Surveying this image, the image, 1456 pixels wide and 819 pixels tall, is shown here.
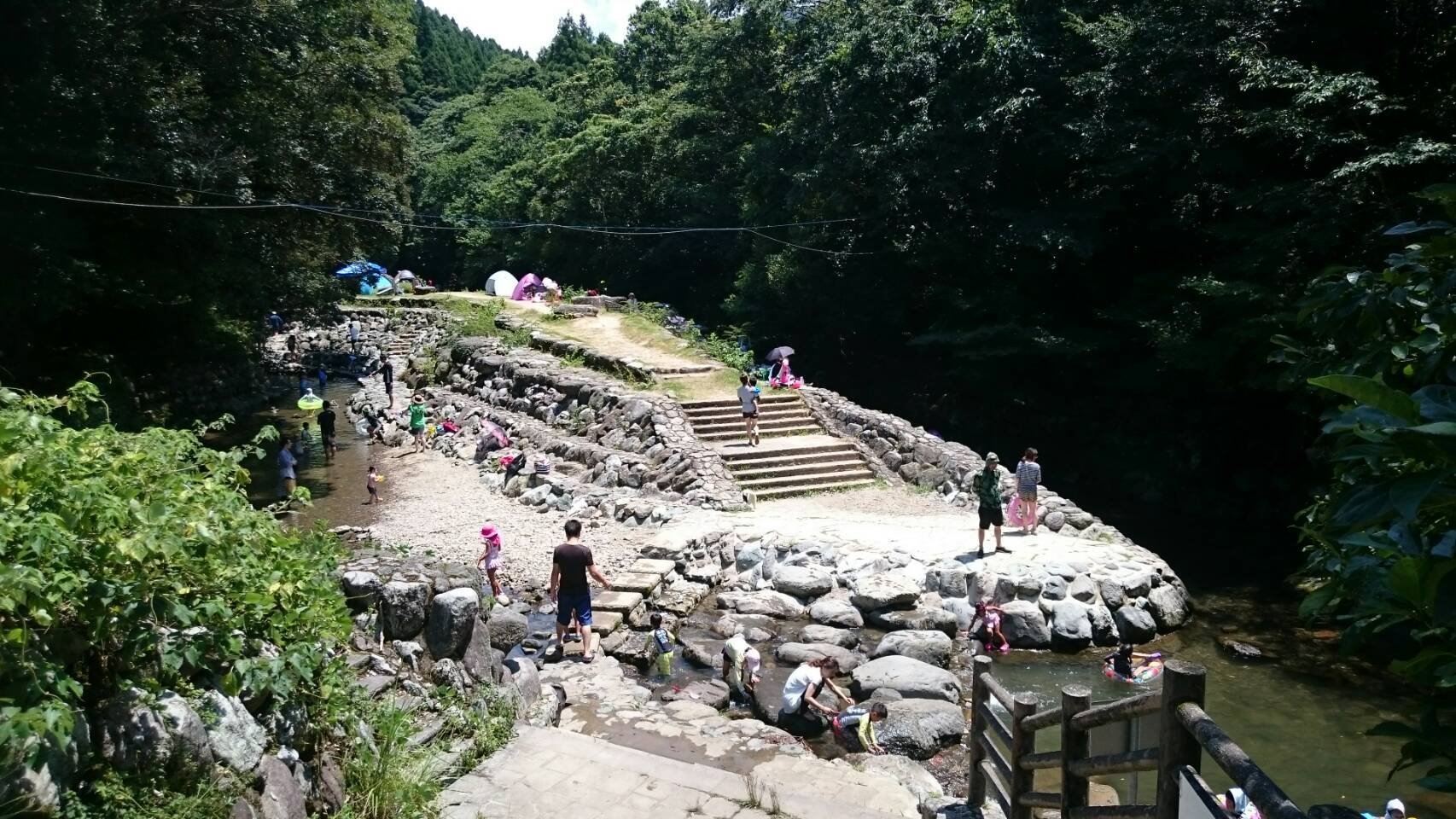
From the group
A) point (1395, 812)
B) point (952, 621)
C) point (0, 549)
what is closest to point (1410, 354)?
point (0, 549)

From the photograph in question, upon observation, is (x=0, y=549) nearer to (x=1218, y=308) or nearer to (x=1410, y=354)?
(x=1410, y=354)

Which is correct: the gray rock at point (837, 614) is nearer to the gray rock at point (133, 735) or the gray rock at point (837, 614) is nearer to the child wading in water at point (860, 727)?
the child wading in water at point (860, 727)

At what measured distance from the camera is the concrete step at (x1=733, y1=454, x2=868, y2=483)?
682 inches

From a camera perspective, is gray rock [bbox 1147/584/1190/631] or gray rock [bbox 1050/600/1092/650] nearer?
gray rock [bbox 1050/600/1092/650]

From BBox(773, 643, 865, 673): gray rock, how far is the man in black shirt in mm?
14217

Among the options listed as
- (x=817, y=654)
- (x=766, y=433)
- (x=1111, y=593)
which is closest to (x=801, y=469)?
(x=766, y=433)

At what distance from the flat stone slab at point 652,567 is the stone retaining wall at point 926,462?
5.24 meters

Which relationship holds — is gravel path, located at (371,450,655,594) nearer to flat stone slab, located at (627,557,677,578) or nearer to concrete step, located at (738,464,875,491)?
flat stone slab, located at (627,557,677,578)

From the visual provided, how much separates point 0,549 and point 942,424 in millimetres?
23710

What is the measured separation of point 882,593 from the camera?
12188 mm

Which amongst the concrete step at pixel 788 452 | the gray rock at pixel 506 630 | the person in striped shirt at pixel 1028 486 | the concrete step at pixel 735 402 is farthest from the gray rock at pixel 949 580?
the concrete step at pixel 735 402

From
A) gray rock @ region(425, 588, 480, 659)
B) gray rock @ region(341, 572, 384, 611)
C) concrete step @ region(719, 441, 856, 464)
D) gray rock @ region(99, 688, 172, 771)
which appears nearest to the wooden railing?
gray rock @ region(425, 588, 480, 659)

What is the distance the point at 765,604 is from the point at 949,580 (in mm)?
2381

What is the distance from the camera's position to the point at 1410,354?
2.93 metres
